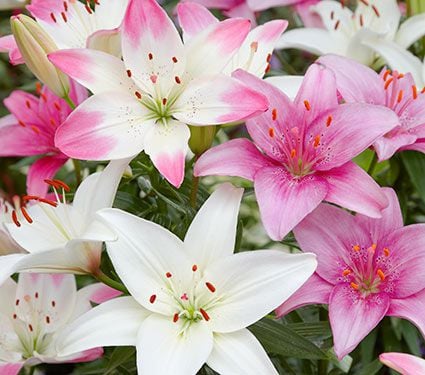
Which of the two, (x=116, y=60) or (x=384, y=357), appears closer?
(x=384, y=357)

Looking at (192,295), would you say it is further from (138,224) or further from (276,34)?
(276,34)

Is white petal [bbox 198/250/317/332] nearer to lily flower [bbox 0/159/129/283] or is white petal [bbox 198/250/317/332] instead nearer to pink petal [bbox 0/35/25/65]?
lily flower [bbox 0/159/129/283]

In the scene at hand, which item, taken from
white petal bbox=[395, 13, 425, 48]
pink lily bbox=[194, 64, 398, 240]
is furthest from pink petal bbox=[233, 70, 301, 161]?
white petal bbox=[395, 13, 425, 48]

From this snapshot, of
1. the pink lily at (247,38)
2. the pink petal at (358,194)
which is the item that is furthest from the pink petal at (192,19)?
the pink petal at (358,194)

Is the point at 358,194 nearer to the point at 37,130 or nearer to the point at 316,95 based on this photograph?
the point at 316,95

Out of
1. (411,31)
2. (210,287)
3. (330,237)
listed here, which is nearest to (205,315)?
(210,287)

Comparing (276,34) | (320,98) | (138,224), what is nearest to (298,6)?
(276,34)
